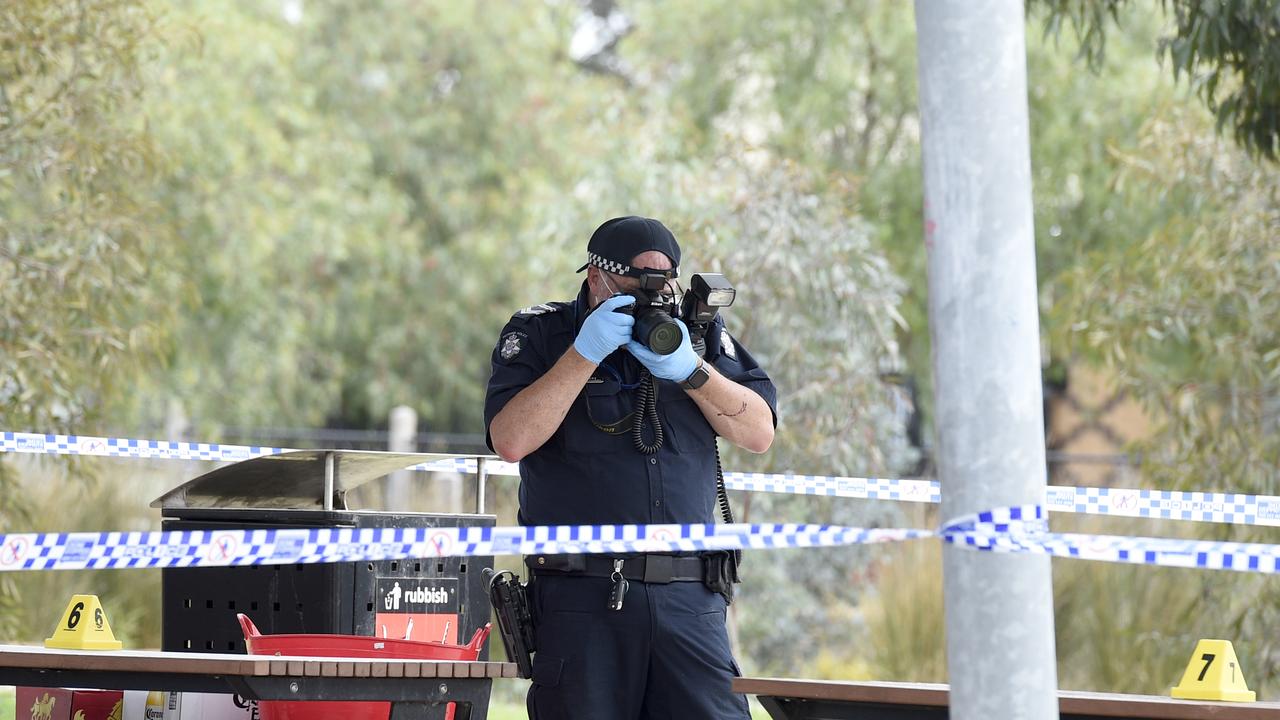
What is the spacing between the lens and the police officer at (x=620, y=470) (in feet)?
11.8

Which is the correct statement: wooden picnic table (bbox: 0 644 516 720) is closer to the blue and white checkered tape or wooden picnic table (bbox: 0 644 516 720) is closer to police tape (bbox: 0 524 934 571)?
police tape (bbox: 0 524 934 571)

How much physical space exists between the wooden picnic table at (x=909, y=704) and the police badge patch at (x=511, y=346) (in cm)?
96

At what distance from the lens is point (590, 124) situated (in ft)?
48.8

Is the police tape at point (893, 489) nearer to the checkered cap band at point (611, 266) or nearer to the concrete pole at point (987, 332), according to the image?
the checkered cap band at point (611, 266)

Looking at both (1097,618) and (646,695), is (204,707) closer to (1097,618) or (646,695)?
(646,695)

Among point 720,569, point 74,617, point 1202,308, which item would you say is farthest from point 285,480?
point 1202,308

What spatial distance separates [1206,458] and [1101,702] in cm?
533

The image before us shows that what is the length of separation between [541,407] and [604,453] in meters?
0.21

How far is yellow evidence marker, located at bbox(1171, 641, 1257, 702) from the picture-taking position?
3.51m

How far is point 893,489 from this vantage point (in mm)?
5387

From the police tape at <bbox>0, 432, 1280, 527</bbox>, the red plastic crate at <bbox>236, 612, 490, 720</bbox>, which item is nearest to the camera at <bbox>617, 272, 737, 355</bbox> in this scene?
the red plastic crate at <bbox>236, 612, 490, 720</bbox>

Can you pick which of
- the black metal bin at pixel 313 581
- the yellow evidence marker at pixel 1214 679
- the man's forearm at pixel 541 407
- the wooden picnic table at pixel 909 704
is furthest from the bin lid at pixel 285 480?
the yellow evidence marker at pixel 1214 679

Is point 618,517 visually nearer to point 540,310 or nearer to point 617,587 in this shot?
point 617,587

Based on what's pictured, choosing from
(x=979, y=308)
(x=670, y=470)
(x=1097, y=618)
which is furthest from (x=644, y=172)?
(x=979, y=308)
